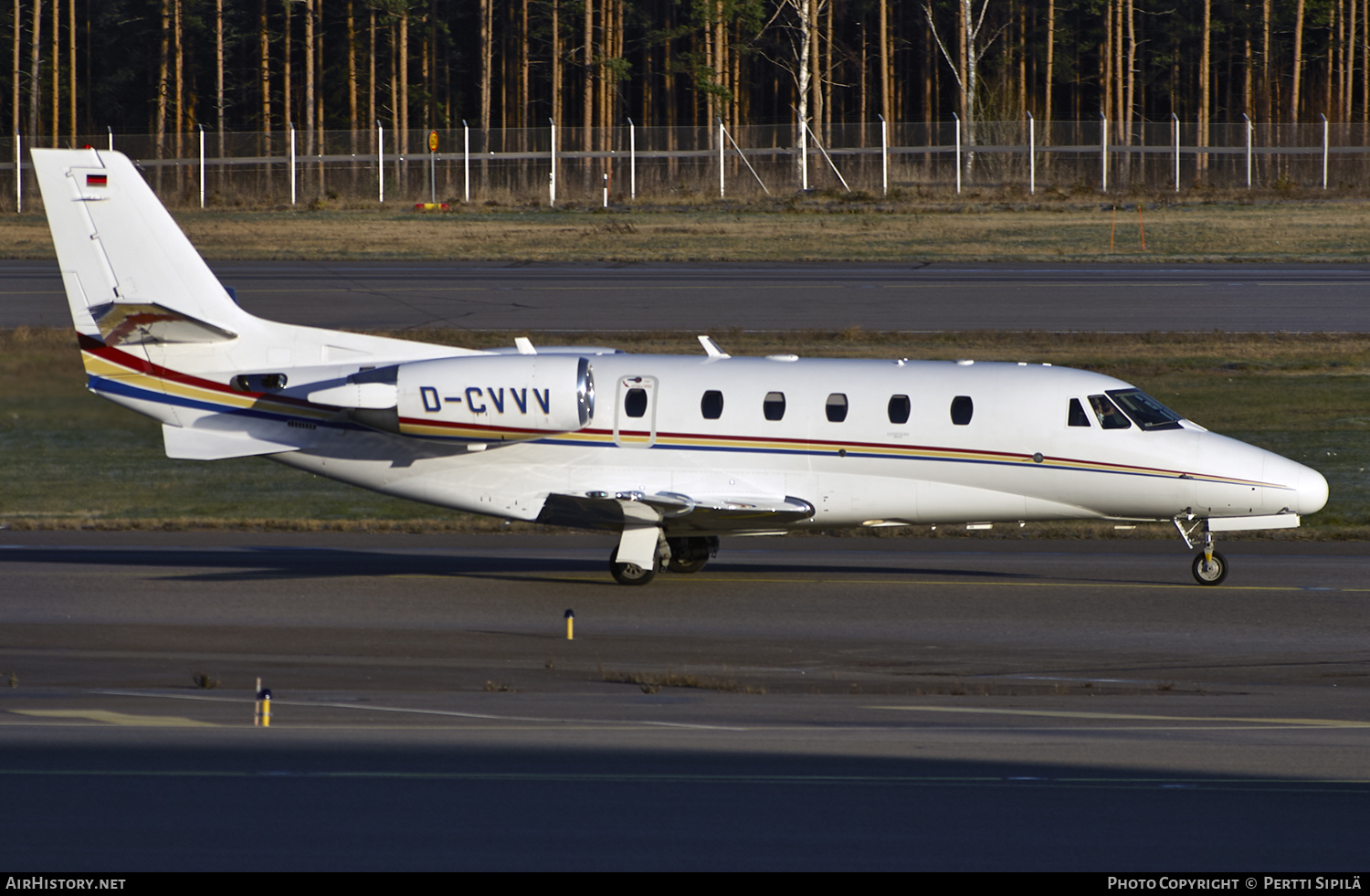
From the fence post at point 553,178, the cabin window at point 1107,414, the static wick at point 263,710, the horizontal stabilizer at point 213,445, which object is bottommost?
the static wick at point 263,710

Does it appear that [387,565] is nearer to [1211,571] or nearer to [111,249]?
[111,249]

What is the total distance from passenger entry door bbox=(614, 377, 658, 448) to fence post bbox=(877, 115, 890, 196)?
4666cm

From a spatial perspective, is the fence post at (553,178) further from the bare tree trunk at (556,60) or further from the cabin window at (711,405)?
the cabin window at (711,405)

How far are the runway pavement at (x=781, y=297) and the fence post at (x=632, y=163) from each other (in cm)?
1808

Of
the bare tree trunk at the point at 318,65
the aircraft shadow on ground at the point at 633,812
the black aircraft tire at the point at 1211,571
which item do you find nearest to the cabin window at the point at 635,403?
the black aircraft tire at the point at 1211,571

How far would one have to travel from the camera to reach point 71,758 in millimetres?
10586

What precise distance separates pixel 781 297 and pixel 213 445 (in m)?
24.0

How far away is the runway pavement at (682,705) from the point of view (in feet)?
29.1

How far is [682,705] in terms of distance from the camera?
1330 centimetres

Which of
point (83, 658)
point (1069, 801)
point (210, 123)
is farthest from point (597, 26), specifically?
point (1069, 801)

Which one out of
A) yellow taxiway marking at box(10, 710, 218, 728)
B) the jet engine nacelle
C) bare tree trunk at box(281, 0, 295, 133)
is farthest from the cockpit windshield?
bare tree trunk at box(281, 0, 295, 133)

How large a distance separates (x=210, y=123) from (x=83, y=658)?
80.5 metres

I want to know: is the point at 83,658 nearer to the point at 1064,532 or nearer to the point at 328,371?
the point at 328,371

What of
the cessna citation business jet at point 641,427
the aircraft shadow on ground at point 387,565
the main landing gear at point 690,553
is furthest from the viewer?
the main landing gear at point 690,553
